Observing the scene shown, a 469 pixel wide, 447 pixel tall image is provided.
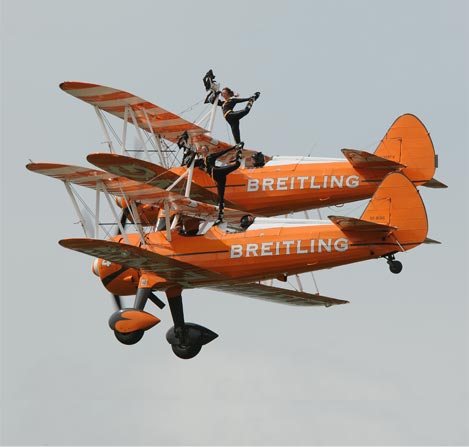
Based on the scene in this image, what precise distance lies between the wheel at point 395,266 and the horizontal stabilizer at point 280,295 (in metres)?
5.74

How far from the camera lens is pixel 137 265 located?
33312 mm

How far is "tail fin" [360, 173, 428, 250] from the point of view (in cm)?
3078

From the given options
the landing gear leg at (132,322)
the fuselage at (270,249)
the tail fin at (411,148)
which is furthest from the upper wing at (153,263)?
the tail fin at (411,148)

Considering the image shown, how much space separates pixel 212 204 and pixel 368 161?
3153 millimetres

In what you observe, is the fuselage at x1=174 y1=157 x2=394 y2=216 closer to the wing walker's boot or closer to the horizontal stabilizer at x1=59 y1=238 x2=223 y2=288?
the wing walker's boot

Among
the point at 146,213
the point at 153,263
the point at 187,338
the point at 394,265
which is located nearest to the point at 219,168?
the point at 153,263

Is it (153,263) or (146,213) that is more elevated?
(146,213)

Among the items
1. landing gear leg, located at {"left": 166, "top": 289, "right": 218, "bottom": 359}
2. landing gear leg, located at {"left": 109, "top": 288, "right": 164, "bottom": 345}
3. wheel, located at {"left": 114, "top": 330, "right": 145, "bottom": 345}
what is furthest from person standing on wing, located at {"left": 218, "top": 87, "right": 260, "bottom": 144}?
wheel, located at {"left": 114, "top": 330, "right": 145, "bottom": 345}

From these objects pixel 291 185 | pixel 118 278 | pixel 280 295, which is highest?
pixel 291 185

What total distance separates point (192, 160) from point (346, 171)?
3128 millimetres

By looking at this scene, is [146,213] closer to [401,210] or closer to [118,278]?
[118,278]

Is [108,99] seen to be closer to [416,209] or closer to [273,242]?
[273,242]

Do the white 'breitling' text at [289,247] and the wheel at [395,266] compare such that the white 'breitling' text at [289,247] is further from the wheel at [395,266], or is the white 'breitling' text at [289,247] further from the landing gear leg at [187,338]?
the landing gear leg at [187,338]

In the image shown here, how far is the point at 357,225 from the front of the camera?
103 feet
